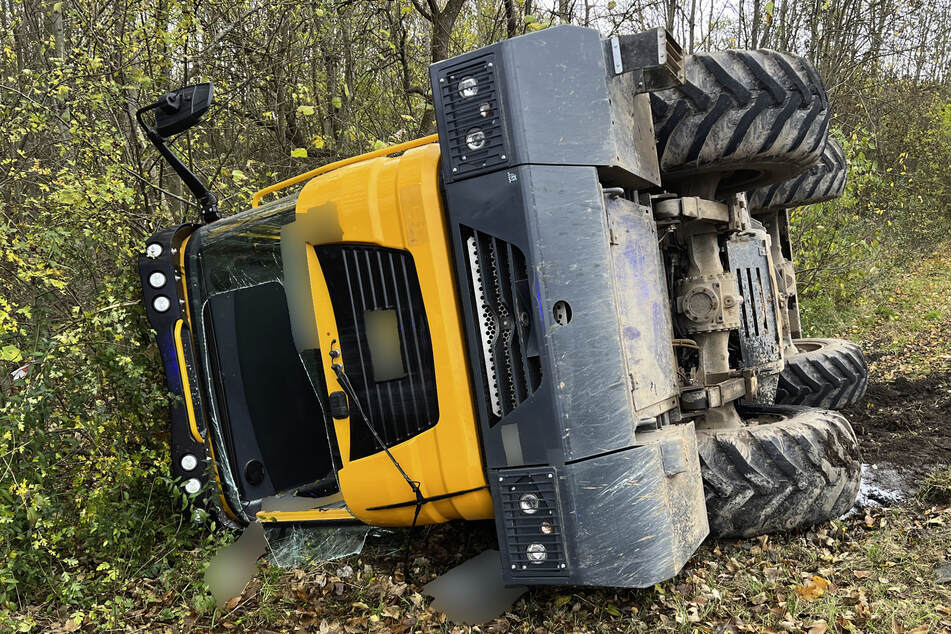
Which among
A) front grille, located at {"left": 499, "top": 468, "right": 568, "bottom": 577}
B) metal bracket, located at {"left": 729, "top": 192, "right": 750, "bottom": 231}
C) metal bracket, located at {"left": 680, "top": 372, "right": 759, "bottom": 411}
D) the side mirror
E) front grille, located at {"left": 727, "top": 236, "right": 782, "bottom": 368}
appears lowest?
front grille, located at {"left": 499, "top": 468, "right": 568, "bottom": 577}

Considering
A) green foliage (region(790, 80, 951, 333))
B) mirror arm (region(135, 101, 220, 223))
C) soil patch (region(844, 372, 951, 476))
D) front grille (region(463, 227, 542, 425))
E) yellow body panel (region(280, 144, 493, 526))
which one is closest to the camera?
front grille (region(463, 227, 542, 425))

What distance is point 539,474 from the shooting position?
265 centimetres

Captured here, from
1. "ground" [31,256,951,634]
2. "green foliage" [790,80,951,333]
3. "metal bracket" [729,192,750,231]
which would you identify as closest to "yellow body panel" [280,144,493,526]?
"ground" [31,256,951,634]

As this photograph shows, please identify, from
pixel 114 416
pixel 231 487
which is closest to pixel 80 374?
pixel 114 416

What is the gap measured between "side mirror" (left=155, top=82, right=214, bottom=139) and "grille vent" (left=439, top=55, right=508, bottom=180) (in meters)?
1.45

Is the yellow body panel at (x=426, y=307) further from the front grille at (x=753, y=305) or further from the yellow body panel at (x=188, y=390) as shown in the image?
the front grille at (x=753, y=305)

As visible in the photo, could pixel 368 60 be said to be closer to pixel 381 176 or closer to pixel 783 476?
pixel 381 176

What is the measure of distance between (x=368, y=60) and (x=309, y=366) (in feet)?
19.3

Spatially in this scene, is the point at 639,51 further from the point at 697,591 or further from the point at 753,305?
the point at 697,591

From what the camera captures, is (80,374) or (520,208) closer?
(520,208)

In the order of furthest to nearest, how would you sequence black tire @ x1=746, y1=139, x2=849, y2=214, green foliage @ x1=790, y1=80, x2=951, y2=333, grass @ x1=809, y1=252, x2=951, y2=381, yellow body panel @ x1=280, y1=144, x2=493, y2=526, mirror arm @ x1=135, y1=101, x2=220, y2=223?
green foliage @ x1=790, y1=80, x2=951, y2=333 → grass @ x1=809, y1=252, x2=951, y2=381 → black tire @ x1=746, y1=139, x2=849, y2=214 → mirror arm @ x1=135, y1=101, x2=220, y2=223 → yellow body panel @ x1=280, y1=144, x2=493, y2=526

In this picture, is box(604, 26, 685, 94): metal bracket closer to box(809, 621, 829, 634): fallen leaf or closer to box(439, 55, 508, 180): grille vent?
box(439, 55, 508, 180): grille vent

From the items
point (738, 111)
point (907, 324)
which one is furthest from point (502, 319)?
point (907, 324)

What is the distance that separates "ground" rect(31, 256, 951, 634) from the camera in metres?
2.71
